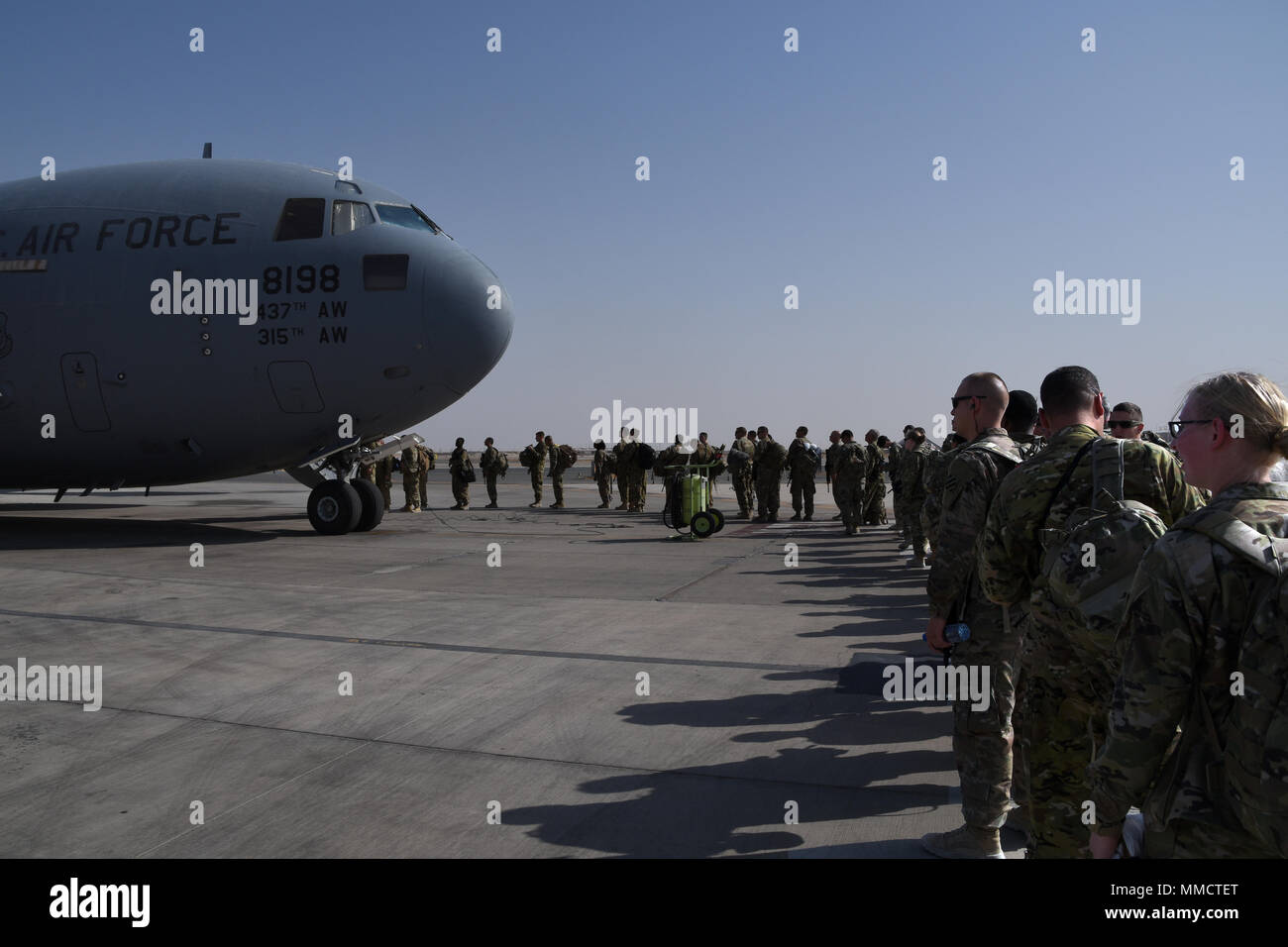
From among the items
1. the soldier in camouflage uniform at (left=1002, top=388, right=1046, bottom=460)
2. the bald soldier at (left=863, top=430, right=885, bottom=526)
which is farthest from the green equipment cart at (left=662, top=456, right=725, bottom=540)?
the soldier in camouflage uniform at (left=1002, top=388, right=1046, bottom=460)

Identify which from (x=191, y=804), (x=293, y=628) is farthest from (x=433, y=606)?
(x=191, y=804)

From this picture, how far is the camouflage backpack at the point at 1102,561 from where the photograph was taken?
2.95 meters

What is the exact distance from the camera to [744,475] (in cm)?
2023

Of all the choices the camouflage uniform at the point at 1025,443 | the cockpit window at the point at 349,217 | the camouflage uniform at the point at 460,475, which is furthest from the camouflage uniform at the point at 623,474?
the camouflage uniform at the point at 1025,443

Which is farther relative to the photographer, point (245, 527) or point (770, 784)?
point (245, 527)

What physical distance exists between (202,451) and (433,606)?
6.85 metres

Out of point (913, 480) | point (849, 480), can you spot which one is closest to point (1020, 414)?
point (913, 480)

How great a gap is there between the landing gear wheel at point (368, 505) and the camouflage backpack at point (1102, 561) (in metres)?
13.5

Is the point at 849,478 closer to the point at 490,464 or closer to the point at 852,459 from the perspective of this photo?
the point at 852,459

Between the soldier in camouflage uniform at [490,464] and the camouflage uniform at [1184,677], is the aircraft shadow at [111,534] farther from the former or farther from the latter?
the camouflage uniform at [1184,677]

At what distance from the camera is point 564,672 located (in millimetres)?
6574

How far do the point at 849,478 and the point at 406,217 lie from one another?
8523 mm

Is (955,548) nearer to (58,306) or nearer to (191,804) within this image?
(191,804)
